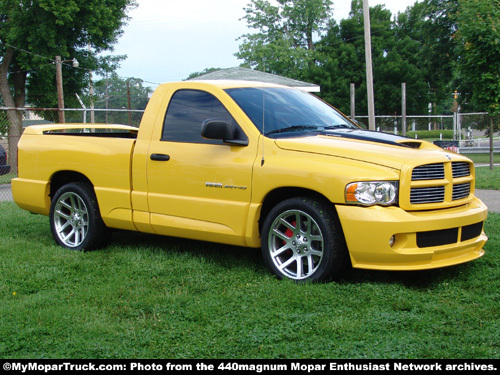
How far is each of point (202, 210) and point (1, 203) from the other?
6.89m

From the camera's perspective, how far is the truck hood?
4730mm

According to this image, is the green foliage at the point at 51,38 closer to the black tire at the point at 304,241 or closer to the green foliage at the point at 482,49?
the green foliage at the point at 482,49

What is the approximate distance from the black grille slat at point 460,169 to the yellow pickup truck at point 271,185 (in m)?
0.02

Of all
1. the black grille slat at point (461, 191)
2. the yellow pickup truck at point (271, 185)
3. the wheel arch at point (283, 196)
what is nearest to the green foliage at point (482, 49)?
the yellow pickup truck at point (271, 185)

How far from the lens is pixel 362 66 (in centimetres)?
4712

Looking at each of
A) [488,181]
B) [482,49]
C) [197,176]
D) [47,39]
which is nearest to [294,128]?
[197,176]

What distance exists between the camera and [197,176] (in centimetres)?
555

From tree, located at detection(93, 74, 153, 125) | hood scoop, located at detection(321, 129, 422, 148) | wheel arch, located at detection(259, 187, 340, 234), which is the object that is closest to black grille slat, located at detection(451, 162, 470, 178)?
hood scoop, located at detection(321, 129, 422, 148)

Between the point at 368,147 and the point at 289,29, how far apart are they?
169ft

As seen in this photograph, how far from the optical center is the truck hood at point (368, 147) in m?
4.73

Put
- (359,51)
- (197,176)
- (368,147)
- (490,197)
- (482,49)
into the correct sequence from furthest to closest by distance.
A: (359,51), (482,49), (490,197), (197,176), (368,147)

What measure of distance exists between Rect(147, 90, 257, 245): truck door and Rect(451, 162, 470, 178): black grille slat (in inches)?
67.9
